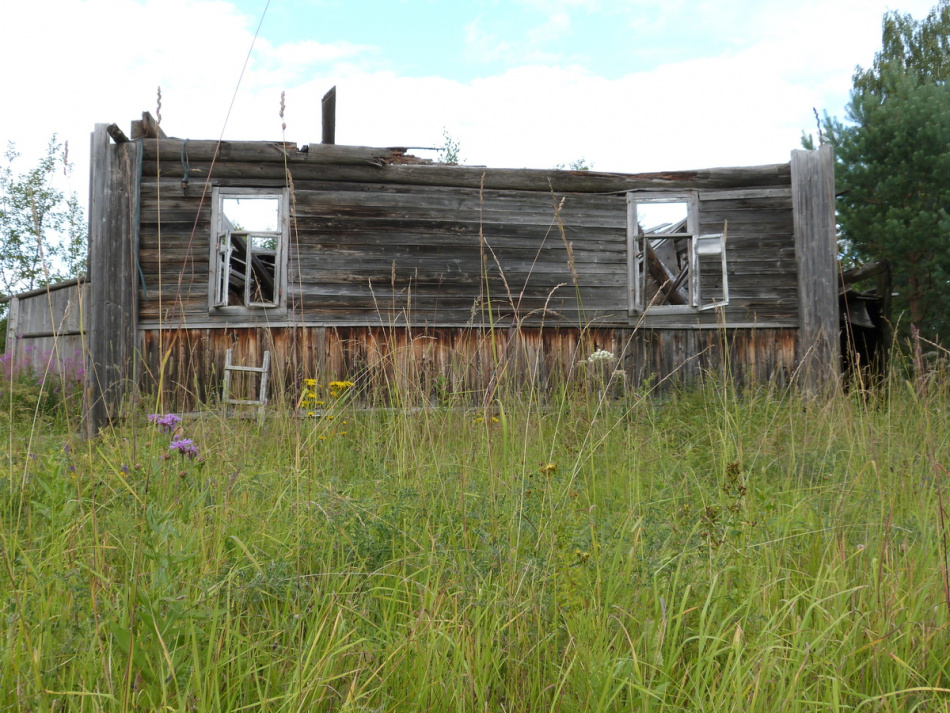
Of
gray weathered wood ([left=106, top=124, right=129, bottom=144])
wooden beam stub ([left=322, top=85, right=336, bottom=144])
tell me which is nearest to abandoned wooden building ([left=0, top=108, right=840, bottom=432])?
gray weathered wood ([left=106, top=124, right=129, bottom=144])

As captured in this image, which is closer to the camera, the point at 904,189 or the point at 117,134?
the point at 117,134

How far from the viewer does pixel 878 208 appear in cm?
1614

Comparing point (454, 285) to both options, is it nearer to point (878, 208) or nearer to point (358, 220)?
point (358, 220)

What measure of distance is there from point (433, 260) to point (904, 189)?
1291cm

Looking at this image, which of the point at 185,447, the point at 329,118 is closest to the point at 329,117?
the point at 329,118

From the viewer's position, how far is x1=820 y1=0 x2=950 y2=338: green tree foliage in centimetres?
1513

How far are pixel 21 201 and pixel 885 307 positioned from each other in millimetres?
21057

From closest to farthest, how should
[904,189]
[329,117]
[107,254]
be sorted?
[107,254] → [329,117] → [904,189]

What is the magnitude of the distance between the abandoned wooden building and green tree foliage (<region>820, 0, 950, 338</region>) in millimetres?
7588

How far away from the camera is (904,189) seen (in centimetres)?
1571

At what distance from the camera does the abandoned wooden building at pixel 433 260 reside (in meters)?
7.68

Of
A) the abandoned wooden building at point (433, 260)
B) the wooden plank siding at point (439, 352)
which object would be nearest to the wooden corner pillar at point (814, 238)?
the abandoned wooden building at point (433, 260)

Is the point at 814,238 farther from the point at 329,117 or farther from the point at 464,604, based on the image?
the point at 464,604

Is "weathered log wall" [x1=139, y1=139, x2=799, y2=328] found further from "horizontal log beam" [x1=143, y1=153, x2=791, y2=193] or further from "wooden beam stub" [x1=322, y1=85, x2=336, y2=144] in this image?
"wooden beam stub" [x1=322, y1=85, x2=336, y2=144]
